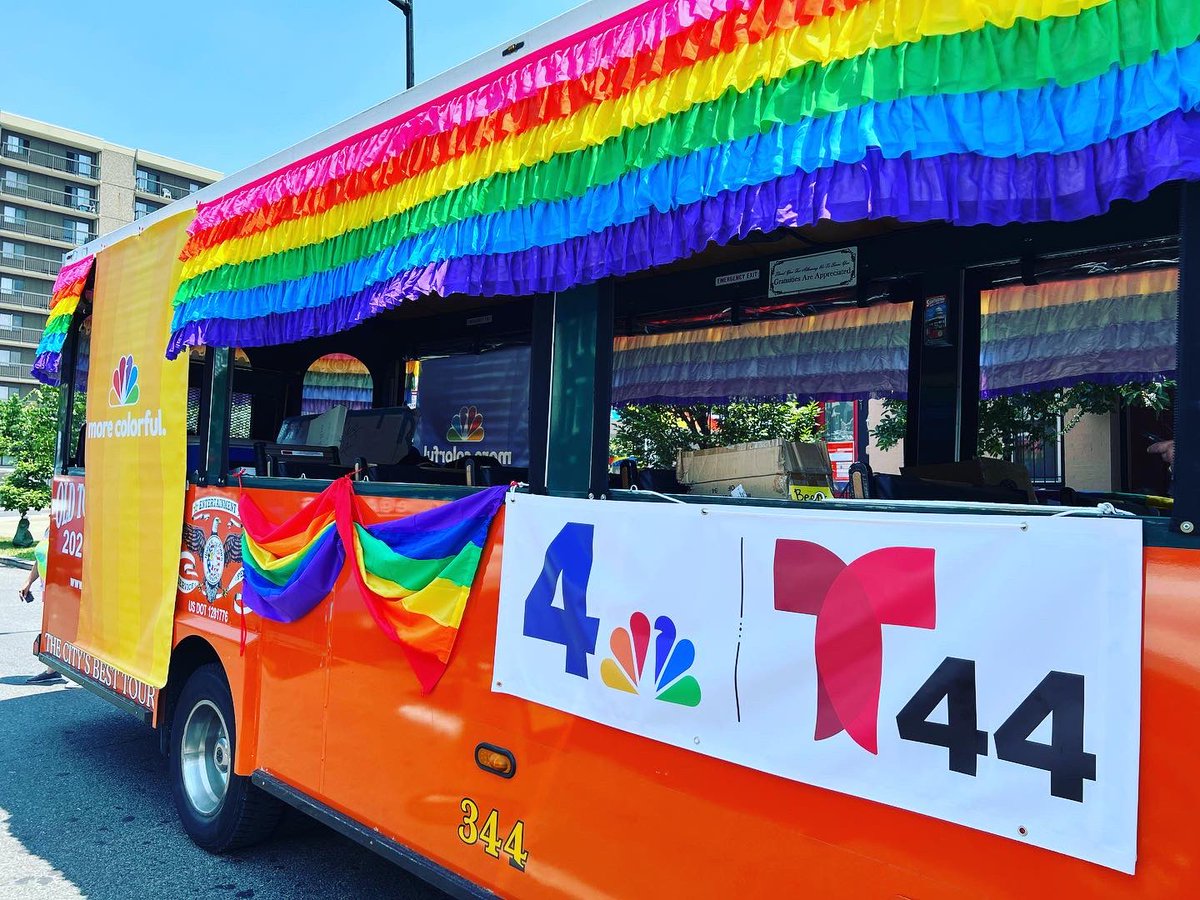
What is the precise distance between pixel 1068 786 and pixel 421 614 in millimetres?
2065

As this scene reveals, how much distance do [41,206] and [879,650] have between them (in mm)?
77582

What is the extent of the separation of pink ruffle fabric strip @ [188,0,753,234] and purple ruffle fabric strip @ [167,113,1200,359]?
46cm

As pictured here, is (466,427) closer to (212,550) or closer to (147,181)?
(212,550)

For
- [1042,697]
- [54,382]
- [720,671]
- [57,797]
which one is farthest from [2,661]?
[1042,697]

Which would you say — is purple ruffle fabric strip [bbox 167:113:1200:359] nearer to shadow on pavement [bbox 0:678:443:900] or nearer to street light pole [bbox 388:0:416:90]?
shadow on pavement [bbox 0:678:443:900]

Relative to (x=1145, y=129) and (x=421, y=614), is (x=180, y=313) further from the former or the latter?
(x=1145, y=129)

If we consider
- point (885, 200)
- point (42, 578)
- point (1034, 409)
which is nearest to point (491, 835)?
point (885, 200)

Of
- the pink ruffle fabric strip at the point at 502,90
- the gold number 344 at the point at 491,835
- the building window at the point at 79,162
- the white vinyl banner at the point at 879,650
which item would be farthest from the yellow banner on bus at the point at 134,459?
the building window at the point at 79,162

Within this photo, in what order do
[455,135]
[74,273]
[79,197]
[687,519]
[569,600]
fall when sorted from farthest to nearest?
1. [79,197]
2. [74,273]
3. [455,135]
4. [569,600]
5. [687,519]

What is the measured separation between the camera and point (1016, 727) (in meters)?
1.64

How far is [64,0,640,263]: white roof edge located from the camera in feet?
8.47

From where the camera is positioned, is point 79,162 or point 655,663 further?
point 79,162

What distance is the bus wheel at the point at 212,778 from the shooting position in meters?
4.06

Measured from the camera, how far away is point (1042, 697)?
161 centimetres
